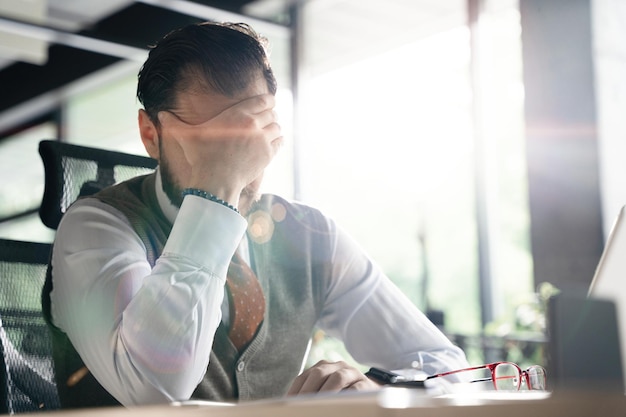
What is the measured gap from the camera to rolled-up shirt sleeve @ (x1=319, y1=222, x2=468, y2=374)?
1242 mm

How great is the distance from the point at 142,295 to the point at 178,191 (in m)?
0.20

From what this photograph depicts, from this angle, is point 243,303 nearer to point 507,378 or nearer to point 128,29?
point 507,378

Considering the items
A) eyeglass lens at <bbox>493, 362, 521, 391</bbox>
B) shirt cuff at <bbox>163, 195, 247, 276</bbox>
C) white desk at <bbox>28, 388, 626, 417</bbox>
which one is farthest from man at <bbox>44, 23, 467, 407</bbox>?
white desk at <bbox>28, 388, 626, 417</bbox>

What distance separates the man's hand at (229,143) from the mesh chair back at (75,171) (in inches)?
4.4

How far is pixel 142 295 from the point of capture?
935 millimetres

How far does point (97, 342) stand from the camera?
99 cm

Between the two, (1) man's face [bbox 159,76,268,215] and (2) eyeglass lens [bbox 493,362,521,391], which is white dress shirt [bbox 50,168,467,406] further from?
(2) eyeglass lens [bbox 493,362,521,391]

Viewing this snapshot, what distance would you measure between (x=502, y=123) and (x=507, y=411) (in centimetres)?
353

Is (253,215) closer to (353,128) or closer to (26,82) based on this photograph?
(353,128)

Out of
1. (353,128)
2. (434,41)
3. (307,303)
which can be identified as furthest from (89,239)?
(434,41)

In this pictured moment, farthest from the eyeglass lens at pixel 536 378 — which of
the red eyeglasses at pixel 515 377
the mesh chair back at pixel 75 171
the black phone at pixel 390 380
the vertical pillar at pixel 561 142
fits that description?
the vertical pillar at pixel 561 142

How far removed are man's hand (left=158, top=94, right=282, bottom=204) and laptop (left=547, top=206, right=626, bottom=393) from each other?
1.98 feet

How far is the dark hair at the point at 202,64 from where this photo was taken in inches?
45.3

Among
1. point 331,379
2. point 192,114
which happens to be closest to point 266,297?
point 192,114
